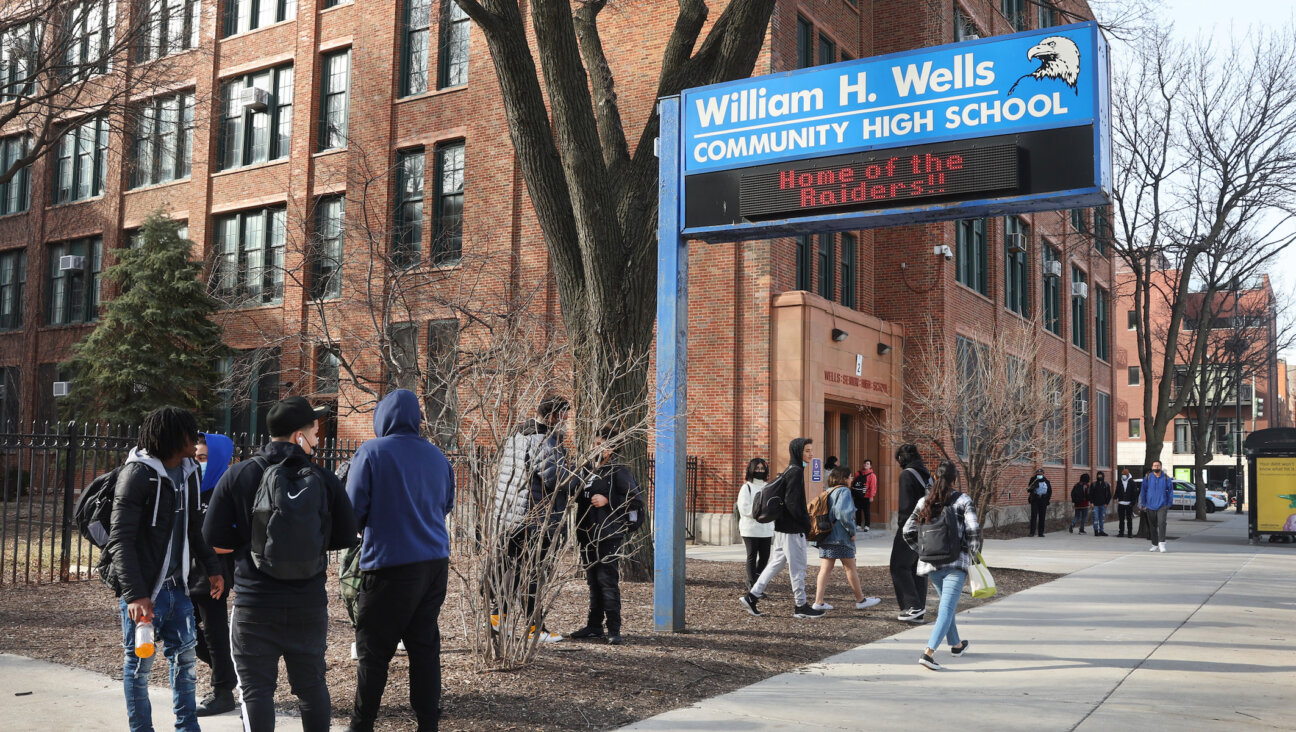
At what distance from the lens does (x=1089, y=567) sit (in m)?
17.6

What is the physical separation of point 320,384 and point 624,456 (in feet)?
53.7

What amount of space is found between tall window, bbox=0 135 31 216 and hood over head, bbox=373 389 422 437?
34.0m

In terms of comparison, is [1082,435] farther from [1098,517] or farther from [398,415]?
[398,415]

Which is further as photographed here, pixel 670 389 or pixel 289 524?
pixel 670 389

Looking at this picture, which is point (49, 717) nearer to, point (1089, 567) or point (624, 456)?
point (624, 456)

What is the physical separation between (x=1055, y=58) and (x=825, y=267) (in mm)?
15383

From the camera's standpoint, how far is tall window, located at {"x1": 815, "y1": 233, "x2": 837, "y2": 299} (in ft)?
79.0

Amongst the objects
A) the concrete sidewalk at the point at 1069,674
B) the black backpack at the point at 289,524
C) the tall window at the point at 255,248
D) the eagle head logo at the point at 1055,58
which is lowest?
the concrete sidewalk at the point at 1069,674

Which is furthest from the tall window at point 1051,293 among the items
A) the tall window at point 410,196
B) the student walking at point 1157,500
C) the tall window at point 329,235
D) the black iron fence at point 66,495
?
the black iron fence at point 66,495

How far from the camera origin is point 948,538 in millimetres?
8508

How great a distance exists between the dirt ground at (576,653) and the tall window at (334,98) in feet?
59.9

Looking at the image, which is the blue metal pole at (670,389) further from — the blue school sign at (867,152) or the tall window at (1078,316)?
the tall window at (1078,316)

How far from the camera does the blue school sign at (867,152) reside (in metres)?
8.83

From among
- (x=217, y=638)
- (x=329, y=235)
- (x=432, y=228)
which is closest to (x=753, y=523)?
(x=217, y=638)
